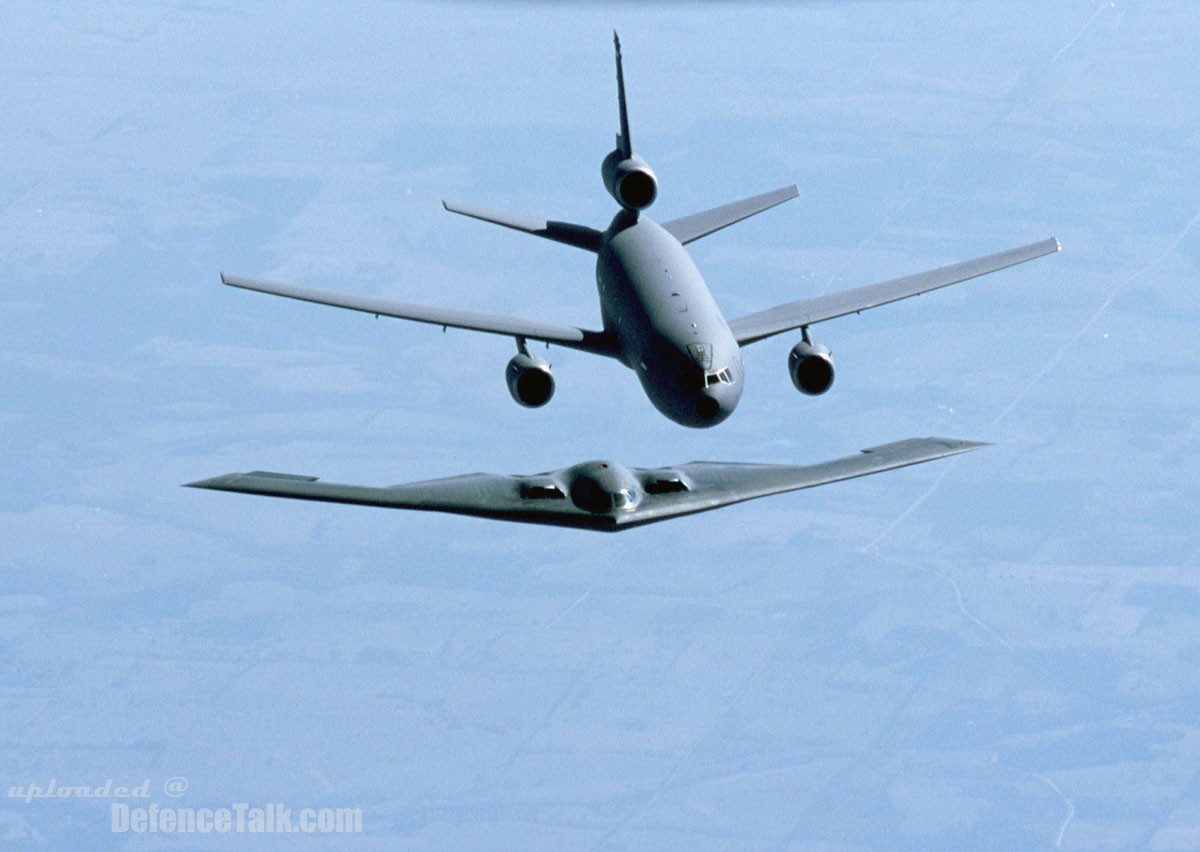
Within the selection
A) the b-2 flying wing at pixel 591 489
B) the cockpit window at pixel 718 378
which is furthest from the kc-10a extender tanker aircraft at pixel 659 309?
the b-2 flying wing at pixel 591 489

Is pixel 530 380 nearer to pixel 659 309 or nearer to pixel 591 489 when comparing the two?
pixel 659 309

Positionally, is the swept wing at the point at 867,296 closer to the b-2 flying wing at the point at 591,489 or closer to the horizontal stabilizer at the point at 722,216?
the horizontal stabilizer at the point at 722,216

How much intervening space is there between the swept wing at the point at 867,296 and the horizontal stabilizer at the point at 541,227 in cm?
706

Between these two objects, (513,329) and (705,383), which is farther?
(513,329)

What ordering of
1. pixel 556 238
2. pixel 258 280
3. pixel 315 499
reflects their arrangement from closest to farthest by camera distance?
pixel 315 499, pixel 258 280, pixel 556 238

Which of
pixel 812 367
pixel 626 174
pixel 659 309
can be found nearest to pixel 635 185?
pixel 626 174

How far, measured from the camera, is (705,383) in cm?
6372

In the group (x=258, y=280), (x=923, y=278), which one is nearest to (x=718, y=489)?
(x=923, y=278)

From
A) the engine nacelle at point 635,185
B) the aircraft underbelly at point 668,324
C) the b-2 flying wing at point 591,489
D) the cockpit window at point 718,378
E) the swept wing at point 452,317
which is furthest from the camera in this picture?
the engine nacelle at point 635,185

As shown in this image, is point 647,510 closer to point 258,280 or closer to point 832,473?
point 832,473

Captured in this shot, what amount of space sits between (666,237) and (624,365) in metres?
5.01

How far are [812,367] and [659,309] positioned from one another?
5746 mm

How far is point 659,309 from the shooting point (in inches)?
2630

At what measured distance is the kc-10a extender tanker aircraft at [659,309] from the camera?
64.6 m
